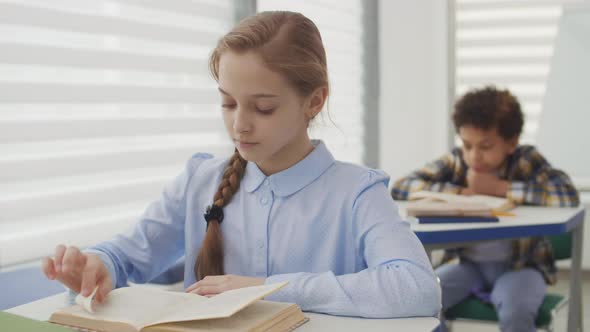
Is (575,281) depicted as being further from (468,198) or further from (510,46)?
(510,46)

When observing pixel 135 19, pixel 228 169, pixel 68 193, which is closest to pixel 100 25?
pixel 135 19

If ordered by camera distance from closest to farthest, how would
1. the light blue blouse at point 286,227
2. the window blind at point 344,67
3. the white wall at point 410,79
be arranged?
1. the light blue blouse at point 286,227
2. the window blind at point 344,67
3. the white wall at point 410,79

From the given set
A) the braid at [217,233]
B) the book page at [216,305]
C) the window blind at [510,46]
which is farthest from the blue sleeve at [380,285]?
the window blind at [510,46]

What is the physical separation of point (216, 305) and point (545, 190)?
204 centimetres

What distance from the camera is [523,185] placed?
2709 mm

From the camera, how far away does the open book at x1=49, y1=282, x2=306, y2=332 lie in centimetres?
94

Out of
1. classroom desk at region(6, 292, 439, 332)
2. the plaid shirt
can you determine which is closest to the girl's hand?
classroom desk at region(6, 292, 439, 332)

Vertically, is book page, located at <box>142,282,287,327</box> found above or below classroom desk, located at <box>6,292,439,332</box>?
above

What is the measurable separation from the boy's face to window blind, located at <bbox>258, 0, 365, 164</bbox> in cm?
108

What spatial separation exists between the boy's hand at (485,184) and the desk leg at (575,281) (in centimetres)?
34

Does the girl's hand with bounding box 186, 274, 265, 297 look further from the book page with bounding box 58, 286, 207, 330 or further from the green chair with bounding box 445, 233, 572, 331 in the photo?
the green chair with bounding box 445, 233, 572, 331

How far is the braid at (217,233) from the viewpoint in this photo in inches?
54.3

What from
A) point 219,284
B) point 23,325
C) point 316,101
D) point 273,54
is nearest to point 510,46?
point 316,101

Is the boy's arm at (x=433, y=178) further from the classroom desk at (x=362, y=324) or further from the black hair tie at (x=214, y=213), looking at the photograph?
the classroom desk at (x=362, y=324)
